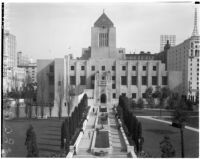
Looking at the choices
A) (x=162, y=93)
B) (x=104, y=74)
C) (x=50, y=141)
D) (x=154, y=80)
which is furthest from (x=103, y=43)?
(x=50, y=141)

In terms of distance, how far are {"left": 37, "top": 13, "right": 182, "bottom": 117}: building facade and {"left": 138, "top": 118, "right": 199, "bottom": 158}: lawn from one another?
14289 millimetres

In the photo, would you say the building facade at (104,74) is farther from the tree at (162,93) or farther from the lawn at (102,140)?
the lawn at (102,140)

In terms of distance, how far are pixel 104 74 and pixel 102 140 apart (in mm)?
22038

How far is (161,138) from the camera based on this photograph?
57.0 feet

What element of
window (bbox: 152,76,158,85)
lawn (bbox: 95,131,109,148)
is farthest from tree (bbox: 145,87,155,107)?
lawn (bbox: 95,131,109,148)

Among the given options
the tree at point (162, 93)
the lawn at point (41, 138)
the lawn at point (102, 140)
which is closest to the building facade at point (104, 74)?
the tree at point (162, 93)

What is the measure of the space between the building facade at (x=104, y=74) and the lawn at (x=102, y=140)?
17908mm

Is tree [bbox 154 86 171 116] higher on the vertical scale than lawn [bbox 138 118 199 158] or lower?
higher

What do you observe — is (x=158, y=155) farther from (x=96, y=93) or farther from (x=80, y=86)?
(x=80, y=86)

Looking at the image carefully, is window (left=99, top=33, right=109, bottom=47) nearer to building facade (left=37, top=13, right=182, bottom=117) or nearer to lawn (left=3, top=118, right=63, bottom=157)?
building facade (left=37, top=13, right=182, bottom=117)

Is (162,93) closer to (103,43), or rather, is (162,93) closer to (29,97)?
(103,43)

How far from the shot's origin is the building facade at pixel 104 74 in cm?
3612

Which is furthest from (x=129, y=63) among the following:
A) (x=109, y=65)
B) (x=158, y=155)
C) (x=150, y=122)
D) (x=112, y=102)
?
(x=158, y=155)

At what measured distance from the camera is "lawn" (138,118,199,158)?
13820 mm
